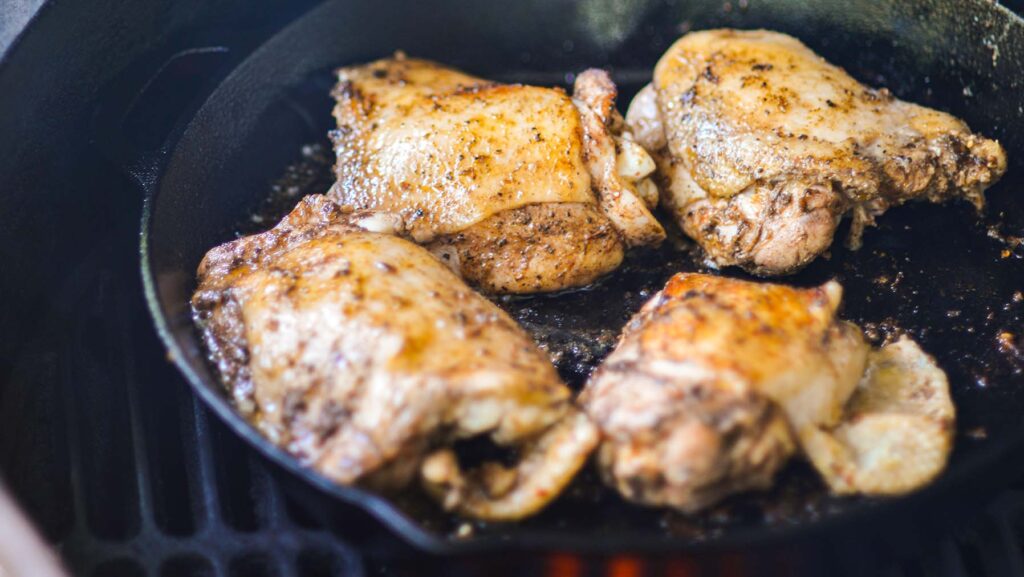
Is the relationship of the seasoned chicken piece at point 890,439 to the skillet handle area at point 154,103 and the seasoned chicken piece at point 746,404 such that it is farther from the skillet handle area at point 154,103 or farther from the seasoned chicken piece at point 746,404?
the skillet handle area at point 154,103

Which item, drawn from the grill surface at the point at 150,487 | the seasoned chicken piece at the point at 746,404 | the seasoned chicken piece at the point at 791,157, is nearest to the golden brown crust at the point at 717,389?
the seasoned chicken piece at the point at 746,404

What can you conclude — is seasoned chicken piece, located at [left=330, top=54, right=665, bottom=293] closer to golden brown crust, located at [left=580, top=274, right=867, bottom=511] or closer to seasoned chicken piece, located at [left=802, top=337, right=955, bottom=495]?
golden brown crust, located at [left=580, top=274, right=867, bottom=511]

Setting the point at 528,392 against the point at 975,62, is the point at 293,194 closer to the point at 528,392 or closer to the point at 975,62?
the point at 528,392

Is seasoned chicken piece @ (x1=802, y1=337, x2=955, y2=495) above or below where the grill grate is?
above

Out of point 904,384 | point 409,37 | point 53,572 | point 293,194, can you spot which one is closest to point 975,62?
point 904,384

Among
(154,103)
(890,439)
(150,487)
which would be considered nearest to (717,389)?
(890,439)

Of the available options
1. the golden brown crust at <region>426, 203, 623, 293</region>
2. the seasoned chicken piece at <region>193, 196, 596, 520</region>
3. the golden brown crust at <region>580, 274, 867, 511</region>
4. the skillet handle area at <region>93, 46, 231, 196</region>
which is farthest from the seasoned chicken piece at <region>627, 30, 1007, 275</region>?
the skillet handle area at <region>93, 46, 231, 196</region>
